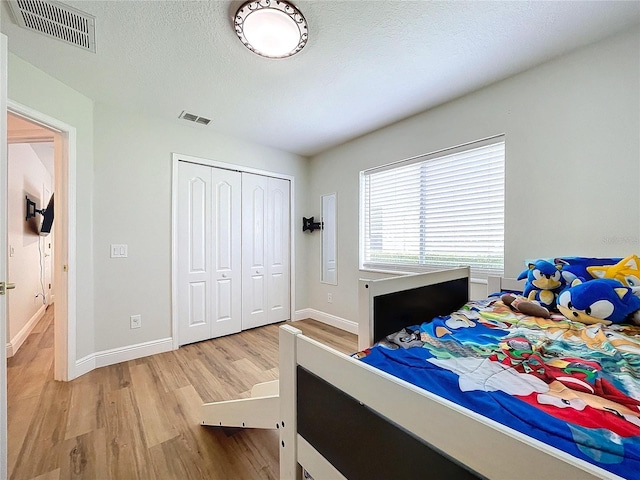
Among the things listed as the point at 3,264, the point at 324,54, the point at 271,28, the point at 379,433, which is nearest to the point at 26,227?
the point at 3,264

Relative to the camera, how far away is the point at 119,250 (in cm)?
246

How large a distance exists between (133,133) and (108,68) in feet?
2.40

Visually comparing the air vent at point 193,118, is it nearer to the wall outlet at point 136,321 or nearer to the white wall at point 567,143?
the wall outlet at point 136,321

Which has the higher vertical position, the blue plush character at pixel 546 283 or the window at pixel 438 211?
the window at pixel 438 211

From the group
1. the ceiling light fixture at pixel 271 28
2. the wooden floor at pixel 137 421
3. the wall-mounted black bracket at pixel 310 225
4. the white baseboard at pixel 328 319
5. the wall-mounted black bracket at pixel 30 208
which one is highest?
the ceiling light fixture at pixel 271 28

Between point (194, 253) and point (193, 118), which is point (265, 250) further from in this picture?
point (193, 118)

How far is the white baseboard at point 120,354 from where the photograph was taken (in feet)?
7.32

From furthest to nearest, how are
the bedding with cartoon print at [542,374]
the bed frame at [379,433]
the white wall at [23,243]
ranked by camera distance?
the white wall at [23,243] < the bedding with cartoon print at [542,374] < the bed frame at [379,433]

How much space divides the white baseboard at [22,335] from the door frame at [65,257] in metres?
0.84

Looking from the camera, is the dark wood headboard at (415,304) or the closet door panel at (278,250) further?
the closet door panel at (278,250)

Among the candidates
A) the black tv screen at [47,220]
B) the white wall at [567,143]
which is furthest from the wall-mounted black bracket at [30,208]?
the white wall at [567,143]

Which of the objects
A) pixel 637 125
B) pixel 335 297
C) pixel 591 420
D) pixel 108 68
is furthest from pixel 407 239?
pixel 108 68

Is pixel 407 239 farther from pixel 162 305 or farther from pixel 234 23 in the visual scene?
pixel 162 305

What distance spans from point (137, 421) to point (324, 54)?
8.53 feet
